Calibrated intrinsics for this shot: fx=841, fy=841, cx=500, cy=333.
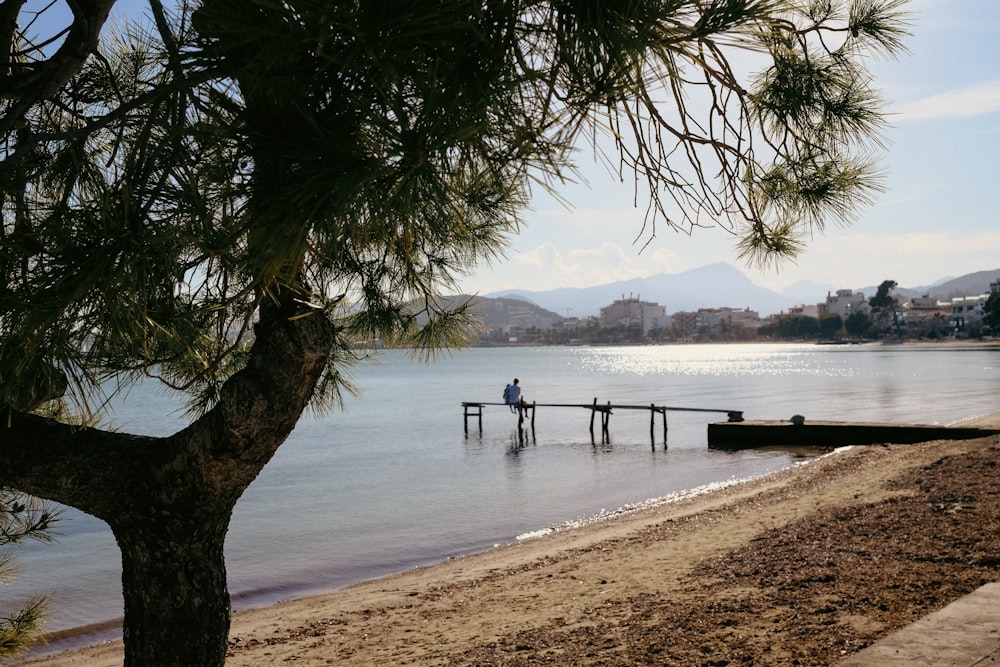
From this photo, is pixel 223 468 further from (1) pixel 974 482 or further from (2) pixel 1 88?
(1) pixel 974 482

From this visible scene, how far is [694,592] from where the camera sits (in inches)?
240

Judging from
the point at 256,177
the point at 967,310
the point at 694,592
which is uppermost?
the point at 967,310

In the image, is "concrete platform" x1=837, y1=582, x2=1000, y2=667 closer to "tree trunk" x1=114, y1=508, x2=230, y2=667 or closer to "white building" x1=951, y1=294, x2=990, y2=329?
"tree trunk" x1=114, y1=508, x2=230, y2=667

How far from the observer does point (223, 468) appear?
9.51 ft

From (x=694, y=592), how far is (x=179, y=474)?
4.29m

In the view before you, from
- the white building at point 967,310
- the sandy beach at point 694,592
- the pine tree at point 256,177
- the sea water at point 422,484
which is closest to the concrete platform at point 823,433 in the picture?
the sea water at point 422,484

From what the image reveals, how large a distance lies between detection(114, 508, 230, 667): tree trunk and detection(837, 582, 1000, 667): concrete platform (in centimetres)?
231

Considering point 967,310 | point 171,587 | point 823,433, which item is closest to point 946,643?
point 171,587

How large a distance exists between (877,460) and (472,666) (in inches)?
529

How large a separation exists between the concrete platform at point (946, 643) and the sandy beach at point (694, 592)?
61 centimetres

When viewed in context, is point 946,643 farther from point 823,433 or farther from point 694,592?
point 823,433

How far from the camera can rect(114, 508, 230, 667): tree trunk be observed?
2914 millimetres

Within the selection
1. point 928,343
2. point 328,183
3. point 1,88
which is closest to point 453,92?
point 328,183

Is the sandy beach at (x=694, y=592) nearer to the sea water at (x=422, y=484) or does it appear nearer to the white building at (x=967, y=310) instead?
the sea water at (x=422, y=484)
